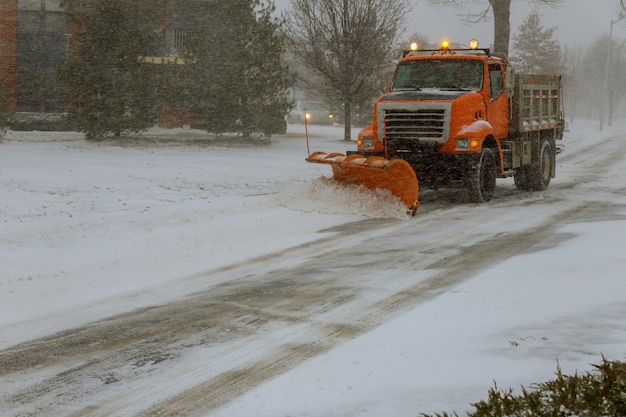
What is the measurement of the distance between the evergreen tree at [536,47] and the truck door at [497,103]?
5639cm

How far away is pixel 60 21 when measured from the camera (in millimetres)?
32000

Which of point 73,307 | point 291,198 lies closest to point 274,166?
point 291,198

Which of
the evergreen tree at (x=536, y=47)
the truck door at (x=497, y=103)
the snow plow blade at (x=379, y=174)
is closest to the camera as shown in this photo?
the snow plow blade at (x=379, y=174)

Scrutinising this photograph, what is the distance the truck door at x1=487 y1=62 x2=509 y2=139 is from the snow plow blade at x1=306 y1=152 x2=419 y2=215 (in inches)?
107

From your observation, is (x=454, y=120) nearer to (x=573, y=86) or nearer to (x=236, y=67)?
(x=236, y=67)

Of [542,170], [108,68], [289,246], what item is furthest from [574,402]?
[108,68]

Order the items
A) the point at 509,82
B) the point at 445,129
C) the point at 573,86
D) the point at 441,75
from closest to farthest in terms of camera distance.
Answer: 1. the point at 445,129
2. the point at 441,75
3. the point at 509,82
4. the point at 573,86

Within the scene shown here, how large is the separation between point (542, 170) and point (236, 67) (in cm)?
1344

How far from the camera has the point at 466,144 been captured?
42.0 ft

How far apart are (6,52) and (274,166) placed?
16673mm

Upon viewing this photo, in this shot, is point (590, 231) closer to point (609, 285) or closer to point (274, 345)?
point (609, 285)

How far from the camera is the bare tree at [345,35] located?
28.5 metres

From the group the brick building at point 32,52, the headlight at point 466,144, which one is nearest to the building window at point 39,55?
the brick building at point 32,52

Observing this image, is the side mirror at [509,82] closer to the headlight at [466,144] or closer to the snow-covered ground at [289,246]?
the headlight at [466,144]
